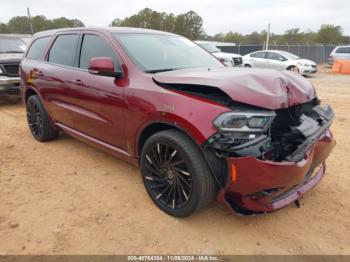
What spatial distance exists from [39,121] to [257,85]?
393 centimetres

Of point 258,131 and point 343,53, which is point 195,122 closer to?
point 258,131

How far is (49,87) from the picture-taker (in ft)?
16.0

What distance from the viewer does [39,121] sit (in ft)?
18.0

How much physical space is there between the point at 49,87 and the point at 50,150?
38.7 inches

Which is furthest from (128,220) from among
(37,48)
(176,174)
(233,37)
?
(233,37)

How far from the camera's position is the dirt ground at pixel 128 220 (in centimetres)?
286

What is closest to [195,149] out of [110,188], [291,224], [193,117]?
[193,117]

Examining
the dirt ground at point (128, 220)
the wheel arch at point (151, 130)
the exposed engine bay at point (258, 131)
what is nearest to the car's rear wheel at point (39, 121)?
the dirt ground at point (128, 220)

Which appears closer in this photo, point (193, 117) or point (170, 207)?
point (193, 117)

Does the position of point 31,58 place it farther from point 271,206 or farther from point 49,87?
point 271,206

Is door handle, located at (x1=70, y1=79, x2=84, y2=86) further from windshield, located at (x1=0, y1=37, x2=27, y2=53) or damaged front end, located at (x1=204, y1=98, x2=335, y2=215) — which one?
windshield, located at (x1=0, y1=37, x2=27, y2=53)

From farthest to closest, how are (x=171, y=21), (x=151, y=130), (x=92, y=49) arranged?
1. (x=171, y=21)
2. (x=92, y=49)
3. (x=151, y=130)

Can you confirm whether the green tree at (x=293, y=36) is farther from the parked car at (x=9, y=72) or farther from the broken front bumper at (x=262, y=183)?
the broken front bumper at (x=262, y=183)

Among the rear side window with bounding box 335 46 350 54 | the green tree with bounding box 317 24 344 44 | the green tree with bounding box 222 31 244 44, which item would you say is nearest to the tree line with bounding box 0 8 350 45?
the green tree with bounding box 317 24 344 44
